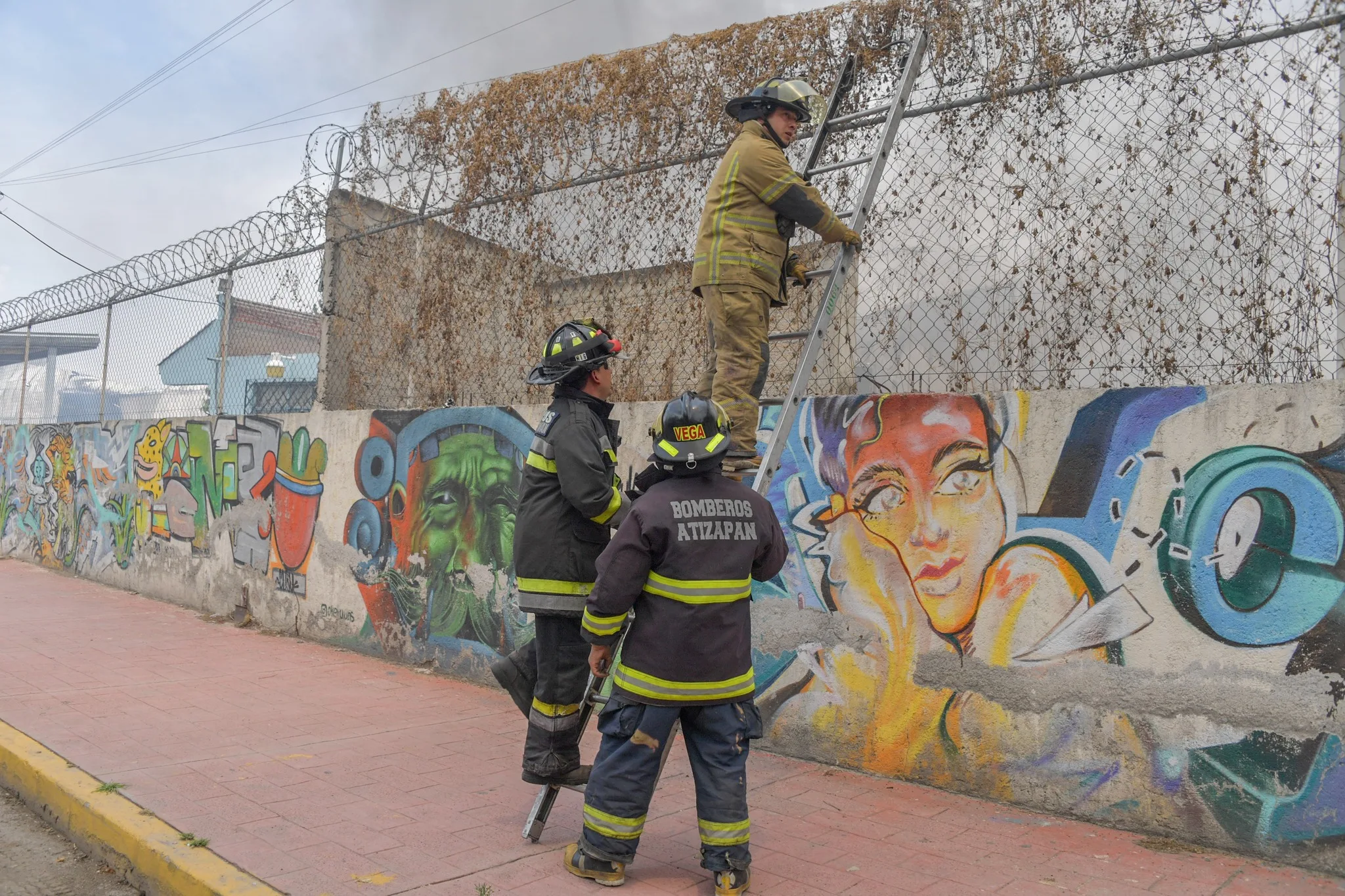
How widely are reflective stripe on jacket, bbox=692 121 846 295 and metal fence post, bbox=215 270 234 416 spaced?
689cm

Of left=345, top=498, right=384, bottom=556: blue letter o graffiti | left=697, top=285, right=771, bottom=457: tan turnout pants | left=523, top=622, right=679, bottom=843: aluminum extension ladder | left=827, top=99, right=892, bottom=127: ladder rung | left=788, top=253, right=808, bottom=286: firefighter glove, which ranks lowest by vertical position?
left=523, top=622, right=679, bottom=843: aluminum extension ladder

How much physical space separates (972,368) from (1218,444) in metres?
1.19

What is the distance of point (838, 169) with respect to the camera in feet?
16.3

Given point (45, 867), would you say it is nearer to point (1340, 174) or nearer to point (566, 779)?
point (566, 779)

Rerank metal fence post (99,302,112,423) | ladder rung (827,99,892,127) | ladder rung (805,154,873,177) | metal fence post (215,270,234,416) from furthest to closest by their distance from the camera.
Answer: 1. metal fence post (99,302,112,423)
2. metal fence post (215,270,234,416)
3. ladder rung (827,99,892,127)
4. ladder rung (805,154,873,177)

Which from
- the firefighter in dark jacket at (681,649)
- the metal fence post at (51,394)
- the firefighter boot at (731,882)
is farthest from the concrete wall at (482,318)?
the metal fence post at (51,394)

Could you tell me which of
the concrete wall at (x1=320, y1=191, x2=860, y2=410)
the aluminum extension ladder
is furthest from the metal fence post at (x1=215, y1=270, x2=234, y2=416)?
the aluminum extension ladder

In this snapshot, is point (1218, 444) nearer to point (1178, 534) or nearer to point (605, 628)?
point (1178, 534)

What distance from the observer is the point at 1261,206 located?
4.20 meters

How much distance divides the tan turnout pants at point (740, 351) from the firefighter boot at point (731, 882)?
1.66m

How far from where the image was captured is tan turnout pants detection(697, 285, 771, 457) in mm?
4156

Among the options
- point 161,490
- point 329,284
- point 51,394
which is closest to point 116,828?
point 329,284

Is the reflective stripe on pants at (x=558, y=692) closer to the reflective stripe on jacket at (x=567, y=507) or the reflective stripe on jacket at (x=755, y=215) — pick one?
the reflective stripe on jacket at (x=567, y=507)

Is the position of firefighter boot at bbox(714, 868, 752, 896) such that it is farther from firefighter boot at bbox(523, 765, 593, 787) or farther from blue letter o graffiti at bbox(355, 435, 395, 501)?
blue letter o graffiti at bbox(355, 435, 395, 501)
